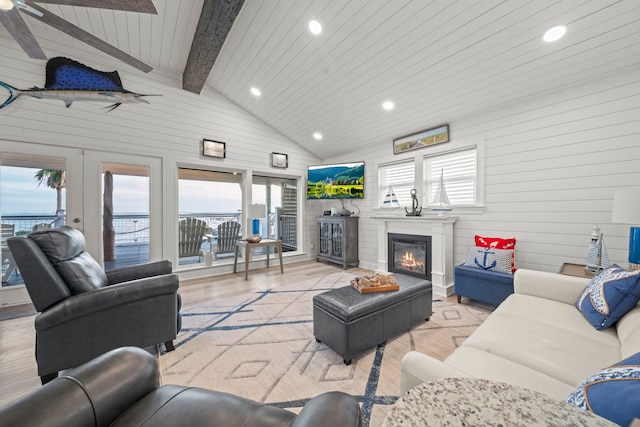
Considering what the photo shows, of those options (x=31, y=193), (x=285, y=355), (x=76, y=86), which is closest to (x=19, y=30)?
(x=76, y=86)

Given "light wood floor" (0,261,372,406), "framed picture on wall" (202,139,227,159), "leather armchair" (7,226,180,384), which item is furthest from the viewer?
"framed picture on wall" (202,139,227,159)

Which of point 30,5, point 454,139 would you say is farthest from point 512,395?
point 454,139

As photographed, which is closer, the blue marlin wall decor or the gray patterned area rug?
the gray patterned area rug

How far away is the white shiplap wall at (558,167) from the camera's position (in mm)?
2307

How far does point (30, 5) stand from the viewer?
172cm

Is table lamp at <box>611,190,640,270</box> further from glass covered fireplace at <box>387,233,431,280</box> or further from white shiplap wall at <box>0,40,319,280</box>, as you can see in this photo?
white shiplap wall at <box>0,40,319,280</box>

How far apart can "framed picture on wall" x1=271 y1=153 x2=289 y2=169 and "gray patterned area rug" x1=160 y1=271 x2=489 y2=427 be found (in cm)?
288

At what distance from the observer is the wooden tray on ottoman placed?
2102mm

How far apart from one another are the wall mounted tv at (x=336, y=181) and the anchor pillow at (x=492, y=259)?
7.32 ft

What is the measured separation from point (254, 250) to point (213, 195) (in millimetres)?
1388

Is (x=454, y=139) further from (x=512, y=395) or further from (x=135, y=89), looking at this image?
(x=135, y=89)

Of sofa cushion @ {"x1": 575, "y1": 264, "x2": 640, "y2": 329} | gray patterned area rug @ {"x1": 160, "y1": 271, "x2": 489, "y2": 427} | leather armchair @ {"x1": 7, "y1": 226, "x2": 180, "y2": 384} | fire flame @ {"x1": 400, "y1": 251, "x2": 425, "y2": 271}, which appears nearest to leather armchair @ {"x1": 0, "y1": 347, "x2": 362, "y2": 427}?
gray patterned area rug @ {"x1": 160, "y1": 271, "x2": 489, "y2": 427}

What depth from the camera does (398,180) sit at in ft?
14.1

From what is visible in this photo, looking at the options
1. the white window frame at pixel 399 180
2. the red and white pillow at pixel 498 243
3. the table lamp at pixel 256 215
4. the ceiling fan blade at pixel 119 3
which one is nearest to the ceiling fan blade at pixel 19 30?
the ceiling fan blade at pixel 119 3
